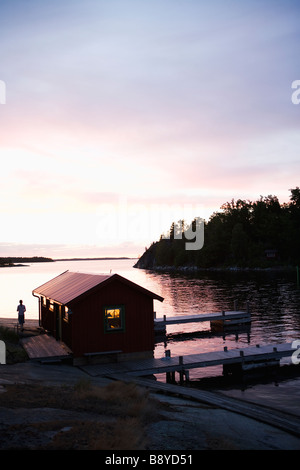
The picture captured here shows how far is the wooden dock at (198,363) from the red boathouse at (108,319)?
90 cm

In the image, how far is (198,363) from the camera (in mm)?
23094

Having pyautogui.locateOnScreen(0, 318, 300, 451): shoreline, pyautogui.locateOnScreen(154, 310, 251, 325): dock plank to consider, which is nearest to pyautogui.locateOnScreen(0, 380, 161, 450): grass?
pyautogui.locateOnScreen(0, 318, 300, 451): shoreline

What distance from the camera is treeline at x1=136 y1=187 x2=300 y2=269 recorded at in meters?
147

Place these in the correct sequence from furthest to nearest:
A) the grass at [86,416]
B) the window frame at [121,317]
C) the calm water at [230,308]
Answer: the calm water at [230,308]
the window frame at [121,317]
the grass at [86,416]

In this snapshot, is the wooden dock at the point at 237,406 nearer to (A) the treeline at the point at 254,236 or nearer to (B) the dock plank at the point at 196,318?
(B) the dock plank at the point at 196,318

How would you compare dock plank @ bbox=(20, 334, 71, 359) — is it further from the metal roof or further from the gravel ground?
the gravel ground

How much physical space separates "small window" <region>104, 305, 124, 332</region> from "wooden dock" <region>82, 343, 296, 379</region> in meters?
1.99

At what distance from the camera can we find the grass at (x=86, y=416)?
988 cm

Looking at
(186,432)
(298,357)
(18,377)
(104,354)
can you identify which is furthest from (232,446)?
(298,357)

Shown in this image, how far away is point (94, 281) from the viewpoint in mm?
24297

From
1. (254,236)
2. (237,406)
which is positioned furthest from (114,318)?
(254,236)

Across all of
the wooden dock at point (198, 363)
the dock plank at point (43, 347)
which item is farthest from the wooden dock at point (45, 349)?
the wooden dock at point (198, 363)

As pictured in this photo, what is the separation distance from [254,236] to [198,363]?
5673 inches
